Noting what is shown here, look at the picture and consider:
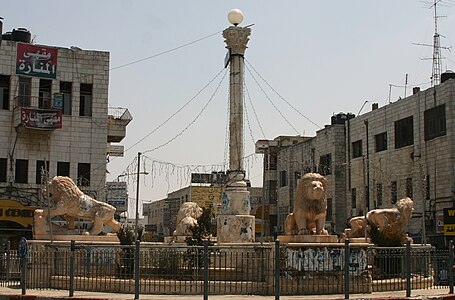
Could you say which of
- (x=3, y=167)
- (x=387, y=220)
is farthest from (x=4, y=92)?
(x=387, y=220)

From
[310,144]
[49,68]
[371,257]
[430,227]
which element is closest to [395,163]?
[430,227]

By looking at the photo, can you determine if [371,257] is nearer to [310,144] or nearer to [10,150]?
[10,150]

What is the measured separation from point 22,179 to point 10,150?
1.77m

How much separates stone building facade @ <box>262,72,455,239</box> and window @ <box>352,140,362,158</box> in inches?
2.9

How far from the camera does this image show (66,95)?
39344mm

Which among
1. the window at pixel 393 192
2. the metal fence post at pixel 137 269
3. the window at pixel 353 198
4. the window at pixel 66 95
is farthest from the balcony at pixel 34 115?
the metal fence post at pixel 137 269

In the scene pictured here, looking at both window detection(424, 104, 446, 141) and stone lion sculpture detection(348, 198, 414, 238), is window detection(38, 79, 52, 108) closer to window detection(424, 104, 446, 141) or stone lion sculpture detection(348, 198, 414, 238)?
stone lion sculpture detection(348, 198, 414, 238)

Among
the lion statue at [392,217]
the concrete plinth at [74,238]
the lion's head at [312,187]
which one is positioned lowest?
the concrete plinth at [74,238]

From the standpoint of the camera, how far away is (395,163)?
42.7 meters

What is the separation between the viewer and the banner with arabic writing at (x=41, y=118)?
36.7 meters

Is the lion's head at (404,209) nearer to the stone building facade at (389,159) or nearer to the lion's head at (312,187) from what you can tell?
the stone building facade at (389,159)

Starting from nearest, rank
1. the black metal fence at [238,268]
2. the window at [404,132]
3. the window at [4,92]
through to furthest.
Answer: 1. the black metal fence at [238,268]
2. the window at [4,92]
3. the window at [404,132]

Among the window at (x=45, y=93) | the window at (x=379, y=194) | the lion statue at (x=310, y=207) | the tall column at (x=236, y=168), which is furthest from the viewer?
the window at (x=379, y=194)

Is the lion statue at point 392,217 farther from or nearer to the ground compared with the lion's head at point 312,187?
nearer to the ground
